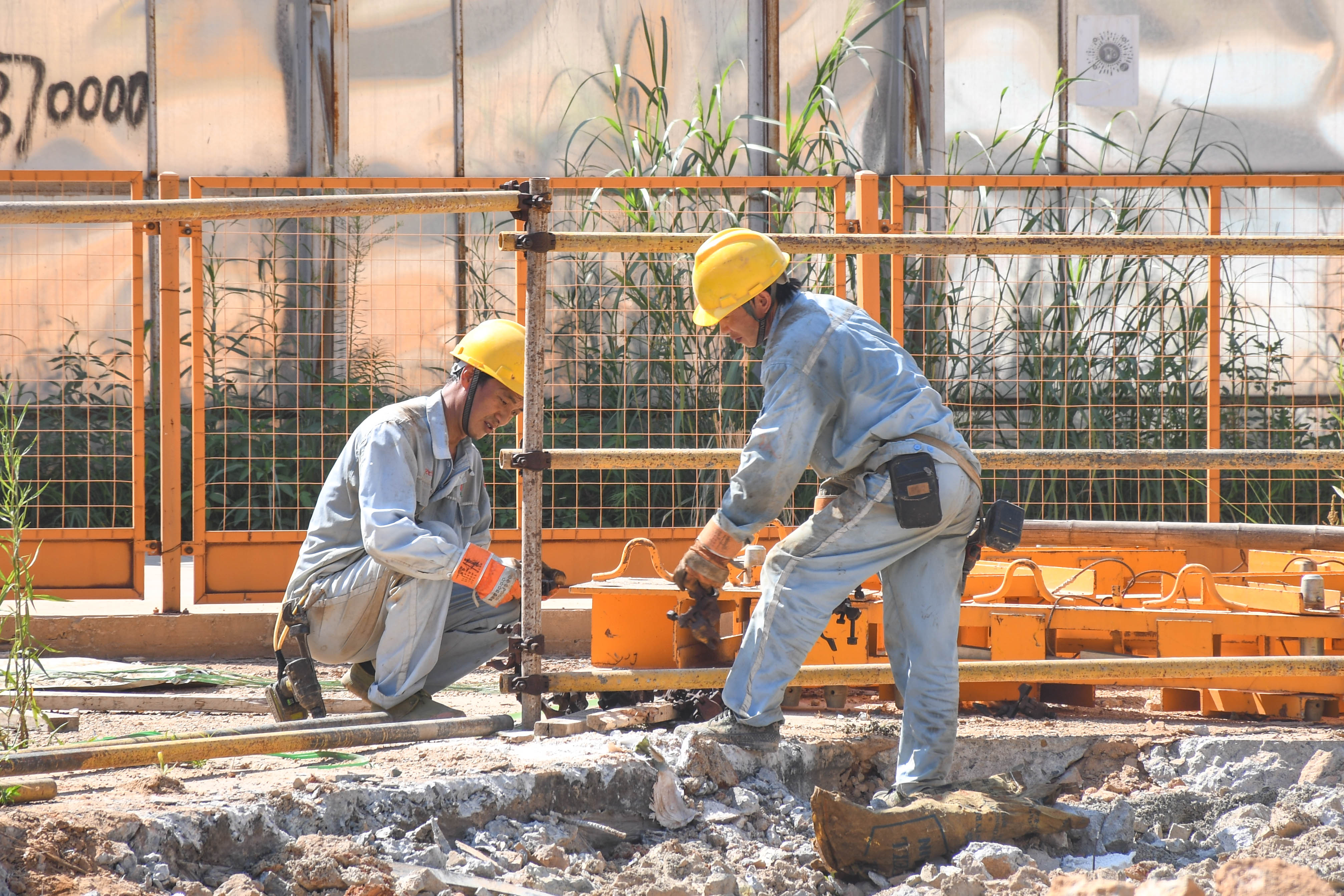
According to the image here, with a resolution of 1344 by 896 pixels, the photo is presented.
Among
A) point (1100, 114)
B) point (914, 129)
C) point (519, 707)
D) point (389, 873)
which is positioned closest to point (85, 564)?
point (519, 707)

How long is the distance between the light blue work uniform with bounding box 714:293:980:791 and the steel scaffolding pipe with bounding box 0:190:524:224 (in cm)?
101

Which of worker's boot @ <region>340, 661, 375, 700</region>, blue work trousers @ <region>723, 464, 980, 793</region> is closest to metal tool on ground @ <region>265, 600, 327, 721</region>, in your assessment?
worker's boot @ <region>340, 661, 375, 700</region>

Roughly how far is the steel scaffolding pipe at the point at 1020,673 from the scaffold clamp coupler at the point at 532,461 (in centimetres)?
67

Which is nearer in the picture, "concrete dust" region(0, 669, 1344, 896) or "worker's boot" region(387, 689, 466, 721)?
"concrete dust" region(0, 669, 1344, 896)

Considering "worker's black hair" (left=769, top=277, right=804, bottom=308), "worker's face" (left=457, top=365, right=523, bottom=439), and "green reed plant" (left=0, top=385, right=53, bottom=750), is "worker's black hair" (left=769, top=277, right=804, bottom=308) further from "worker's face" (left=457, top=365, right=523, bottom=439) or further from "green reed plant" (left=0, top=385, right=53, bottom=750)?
"green reed plant" (left=0, top=385, right=53, bottom=750)

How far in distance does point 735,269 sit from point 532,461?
34.9 inches

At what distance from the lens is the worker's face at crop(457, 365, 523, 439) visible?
3996 millimetres

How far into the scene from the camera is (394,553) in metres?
3.60

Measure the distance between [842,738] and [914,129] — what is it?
21.2ft

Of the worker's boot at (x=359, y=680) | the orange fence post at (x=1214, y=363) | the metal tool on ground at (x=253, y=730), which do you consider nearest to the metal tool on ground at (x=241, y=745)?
the metal tool on ground at (x=253, y=730)

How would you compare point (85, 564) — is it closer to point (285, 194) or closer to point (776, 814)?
point (285, 194)

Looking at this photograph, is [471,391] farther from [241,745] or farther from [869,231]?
[869,231]

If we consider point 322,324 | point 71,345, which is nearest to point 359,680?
point 322,324

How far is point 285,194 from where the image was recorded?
809 centimetres
